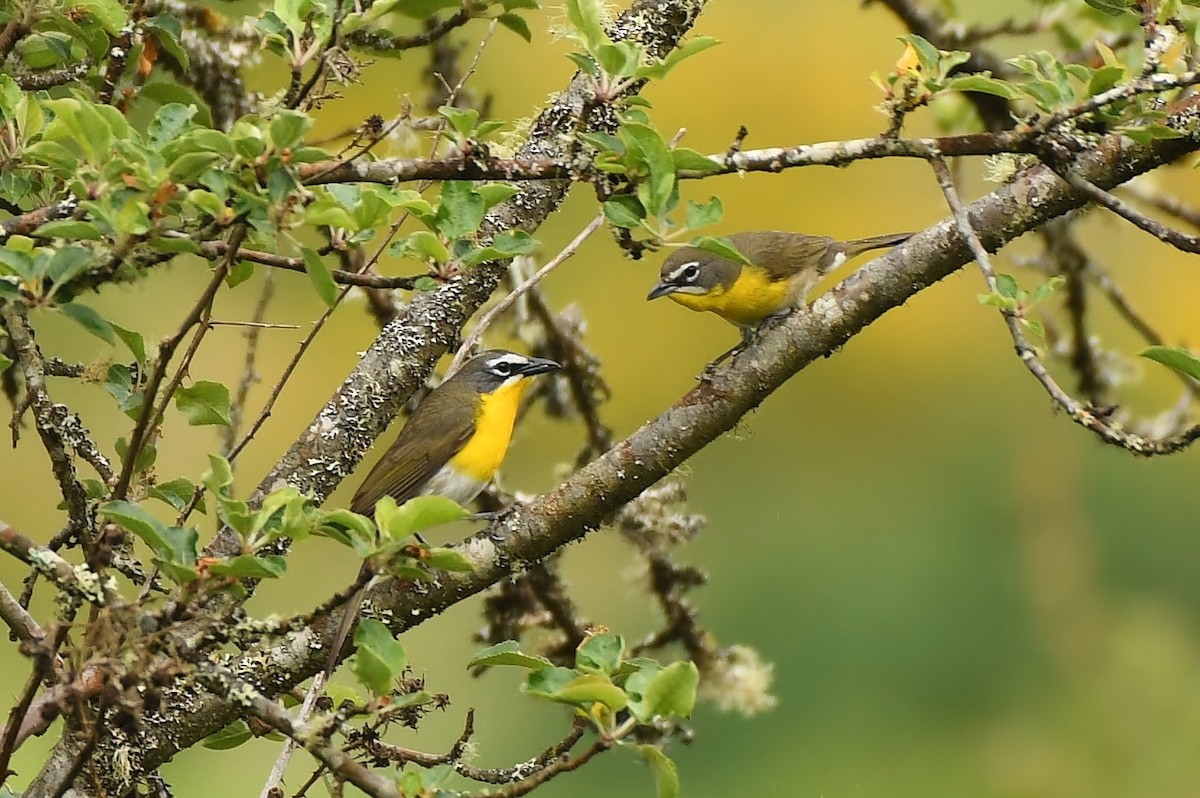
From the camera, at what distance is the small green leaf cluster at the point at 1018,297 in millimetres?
948

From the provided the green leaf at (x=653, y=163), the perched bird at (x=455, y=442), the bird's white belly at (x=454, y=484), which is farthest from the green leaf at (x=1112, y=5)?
the bird's white belly at (x=454, y=484)

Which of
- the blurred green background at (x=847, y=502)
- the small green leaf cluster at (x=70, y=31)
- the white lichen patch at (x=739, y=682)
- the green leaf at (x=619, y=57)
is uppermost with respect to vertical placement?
the blurred green background at (x=847, y=502)

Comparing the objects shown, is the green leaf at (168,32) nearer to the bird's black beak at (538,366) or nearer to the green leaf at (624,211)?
the green leaf at (624,211)

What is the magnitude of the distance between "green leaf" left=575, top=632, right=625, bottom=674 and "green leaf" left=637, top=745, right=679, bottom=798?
64 mm

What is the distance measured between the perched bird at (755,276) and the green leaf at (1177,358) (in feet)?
3.23

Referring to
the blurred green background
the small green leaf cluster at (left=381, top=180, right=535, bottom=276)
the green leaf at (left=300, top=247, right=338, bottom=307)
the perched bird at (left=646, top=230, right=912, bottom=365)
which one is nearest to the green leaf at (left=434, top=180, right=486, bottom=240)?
the small green leaf cluster at (left=381, top=180, right=535, bottom=276)

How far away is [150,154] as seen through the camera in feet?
2.72

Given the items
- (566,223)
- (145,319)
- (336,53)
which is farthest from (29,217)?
(566,223)

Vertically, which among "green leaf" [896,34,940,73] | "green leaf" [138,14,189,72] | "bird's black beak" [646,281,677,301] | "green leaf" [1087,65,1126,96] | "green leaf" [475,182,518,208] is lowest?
"green leaf" [475,182,518,208]

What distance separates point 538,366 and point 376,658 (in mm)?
1146

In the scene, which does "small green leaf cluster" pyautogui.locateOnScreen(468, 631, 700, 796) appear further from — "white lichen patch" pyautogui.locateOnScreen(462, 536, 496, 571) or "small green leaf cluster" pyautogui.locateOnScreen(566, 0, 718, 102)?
"small green leaf cluster" pyautogui.locateOnScreen(566, 0, 718, 102)

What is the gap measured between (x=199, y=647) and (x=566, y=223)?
134 inches

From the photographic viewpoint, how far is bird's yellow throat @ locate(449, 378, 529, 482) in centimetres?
210

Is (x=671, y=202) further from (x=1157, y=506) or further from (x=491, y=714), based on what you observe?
(x=1157, y=506)
